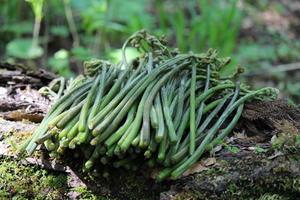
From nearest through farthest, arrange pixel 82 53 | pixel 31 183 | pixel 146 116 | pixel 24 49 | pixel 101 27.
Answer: pixel 146 116
pixel 31 183
pixel 82 53
pixel 101 27
pixel 24 49

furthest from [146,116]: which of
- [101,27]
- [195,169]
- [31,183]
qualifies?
[101,27]

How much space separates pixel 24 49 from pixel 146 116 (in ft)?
11.3

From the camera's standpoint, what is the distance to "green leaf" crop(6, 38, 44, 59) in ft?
12.2

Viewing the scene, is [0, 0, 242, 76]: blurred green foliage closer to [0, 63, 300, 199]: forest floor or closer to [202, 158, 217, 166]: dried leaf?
[0, 63, 300, 199]: forest floor

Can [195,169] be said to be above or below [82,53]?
below

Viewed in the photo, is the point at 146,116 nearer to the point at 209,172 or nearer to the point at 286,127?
the point at 209,172

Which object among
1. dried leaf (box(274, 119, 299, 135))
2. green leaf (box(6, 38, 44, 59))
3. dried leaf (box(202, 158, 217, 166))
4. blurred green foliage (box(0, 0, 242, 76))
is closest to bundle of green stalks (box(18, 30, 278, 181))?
dried leaf (box(202, 158, 217, 166))

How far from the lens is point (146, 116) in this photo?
1.10 metres

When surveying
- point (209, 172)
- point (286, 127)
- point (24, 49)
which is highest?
point (24, 49)

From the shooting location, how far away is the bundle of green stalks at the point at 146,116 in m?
1.05

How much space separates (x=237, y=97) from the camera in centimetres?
149

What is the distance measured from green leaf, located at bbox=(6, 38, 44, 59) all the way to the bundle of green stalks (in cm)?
251

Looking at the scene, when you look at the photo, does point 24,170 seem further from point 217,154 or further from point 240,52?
point 240,52

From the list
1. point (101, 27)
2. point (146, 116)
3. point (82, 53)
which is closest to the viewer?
point (146, 116)
